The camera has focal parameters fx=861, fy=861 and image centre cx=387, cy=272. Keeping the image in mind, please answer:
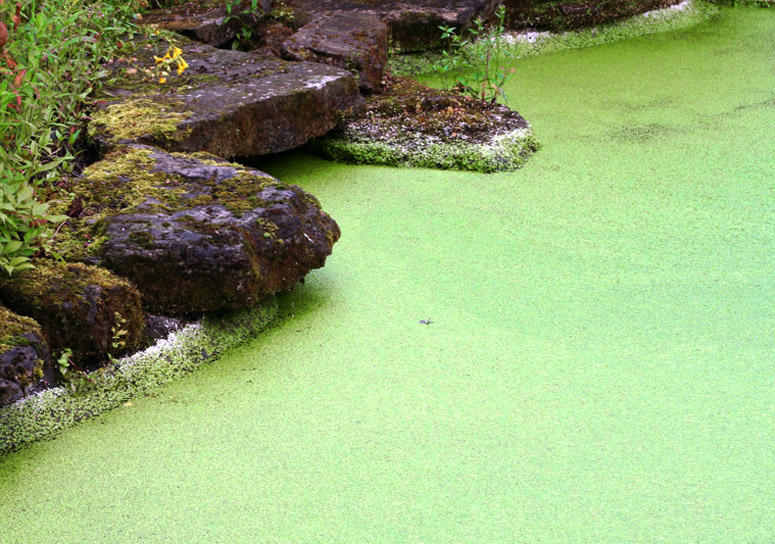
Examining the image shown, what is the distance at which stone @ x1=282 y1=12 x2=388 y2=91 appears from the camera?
3.53 meters

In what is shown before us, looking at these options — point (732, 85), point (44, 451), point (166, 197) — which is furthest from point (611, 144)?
point (44, 451)

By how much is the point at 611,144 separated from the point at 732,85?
103 centimetres

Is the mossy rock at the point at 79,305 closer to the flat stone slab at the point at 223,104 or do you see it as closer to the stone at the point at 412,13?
the flat stone slab at the point at 223,104

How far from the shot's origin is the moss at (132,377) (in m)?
1.85

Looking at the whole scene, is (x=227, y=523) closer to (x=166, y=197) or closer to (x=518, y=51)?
(x=166, y=197)

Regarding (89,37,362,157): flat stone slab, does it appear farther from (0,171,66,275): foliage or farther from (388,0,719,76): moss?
(388,0,719,76): moss

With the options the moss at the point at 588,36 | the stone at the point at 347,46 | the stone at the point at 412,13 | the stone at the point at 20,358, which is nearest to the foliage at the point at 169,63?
the stone at the point at 347,46

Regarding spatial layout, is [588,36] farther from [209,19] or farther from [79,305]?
A: [79,305]

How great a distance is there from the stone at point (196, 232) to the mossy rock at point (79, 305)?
0.07 m

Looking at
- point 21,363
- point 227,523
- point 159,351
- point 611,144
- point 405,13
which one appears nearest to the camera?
point 227,523

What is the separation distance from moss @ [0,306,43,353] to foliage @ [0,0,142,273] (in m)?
0.10

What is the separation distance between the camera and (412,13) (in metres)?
4.09

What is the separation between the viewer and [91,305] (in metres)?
1.91

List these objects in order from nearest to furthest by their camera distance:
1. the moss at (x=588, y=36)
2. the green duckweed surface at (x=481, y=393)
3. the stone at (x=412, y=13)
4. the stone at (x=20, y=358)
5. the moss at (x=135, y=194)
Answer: the green duckweed surface at (x=481, y=393)
the stone at (x=20, y=358)
the moss at (x=135, y=194)
the stone at (x=412, y=13)
the moss at (x=588, y=36)
